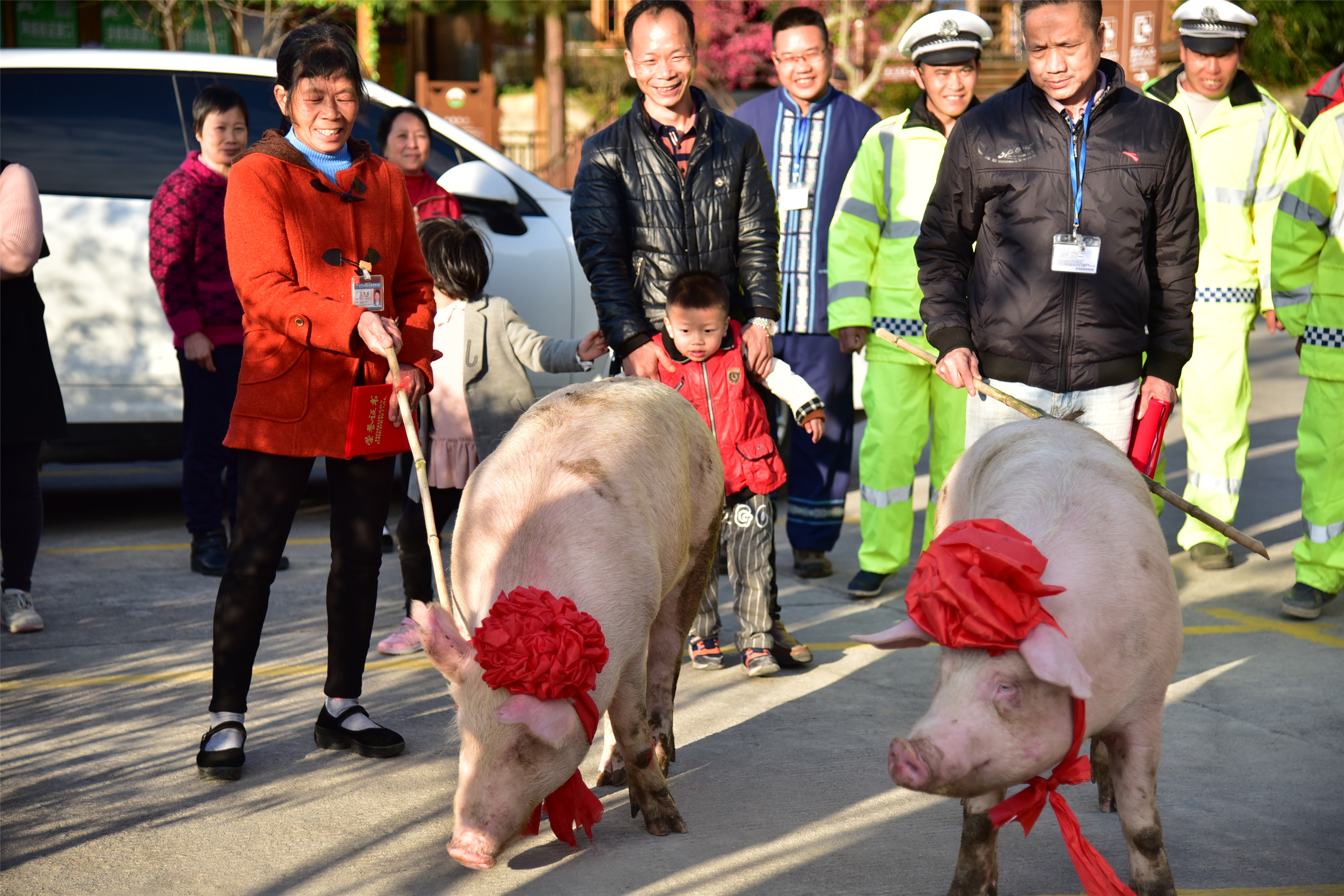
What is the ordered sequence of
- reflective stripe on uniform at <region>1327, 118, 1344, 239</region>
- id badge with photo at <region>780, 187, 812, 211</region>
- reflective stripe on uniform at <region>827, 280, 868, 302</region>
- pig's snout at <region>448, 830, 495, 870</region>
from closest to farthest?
1. pig's snout at <region>448, 830, 495, 870</region>
2. reflective stripe on uniform at <region>1327, 118, 1344, 239</region>
3. reflective stripe on uniform at <region>827, 280, 868, 302</region>
4. id badge with photo at <region>780, 187, 812, 211</region>

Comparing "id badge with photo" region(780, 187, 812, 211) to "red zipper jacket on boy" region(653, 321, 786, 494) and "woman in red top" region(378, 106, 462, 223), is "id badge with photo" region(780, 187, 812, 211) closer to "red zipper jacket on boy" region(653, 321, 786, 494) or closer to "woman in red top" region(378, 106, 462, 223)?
"woman in red top" region(378, 106, 462, 223)

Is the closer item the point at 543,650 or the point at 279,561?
the point at 543,650

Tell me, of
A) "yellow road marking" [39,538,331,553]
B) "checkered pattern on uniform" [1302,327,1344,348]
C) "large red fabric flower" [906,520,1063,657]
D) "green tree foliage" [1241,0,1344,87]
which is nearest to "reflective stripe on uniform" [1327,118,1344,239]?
"checkered pattern on uniform" [1302,327,1344,348]

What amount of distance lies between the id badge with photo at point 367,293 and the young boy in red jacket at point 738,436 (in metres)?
1.14

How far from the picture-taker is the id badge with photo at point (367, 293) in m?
3.99

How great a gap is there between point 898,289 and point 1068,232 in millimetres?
2126

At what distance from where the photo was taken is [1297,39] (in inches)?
715

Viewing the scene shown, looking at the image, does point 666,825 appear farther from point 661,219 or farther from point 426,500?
point 661,219

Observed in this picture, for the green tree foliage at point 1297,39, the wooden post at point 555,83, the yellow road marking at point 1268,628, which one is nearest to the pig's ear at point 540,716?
the yellow road marking at point 1268,628

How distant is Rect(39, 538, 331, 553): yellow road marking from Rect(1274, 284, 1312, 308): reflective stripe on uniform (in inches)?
204

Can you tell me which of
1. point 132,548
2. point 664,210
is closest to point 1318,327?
point 664,210

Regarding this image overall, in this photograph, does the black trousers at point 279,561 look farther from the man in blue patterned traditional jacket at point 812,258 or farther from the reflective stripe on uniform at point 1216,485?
the reflective stripe on uniform at point 1216,485

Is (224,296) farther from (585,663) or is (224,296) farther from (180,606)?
(585,663)

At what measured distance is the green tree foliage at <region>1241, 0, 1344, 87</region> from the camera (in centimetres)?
1789
